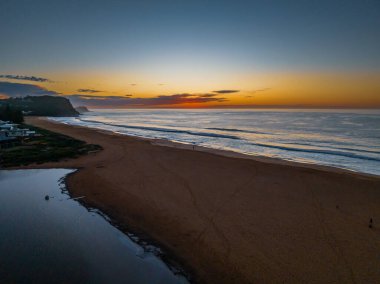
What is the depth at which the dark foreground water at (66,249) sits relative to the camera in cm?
708

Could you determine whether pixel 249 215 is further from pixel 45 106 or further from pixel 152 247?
pixel 45 106

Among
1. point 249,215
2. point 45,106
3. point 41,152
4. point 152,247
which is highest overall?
point 45,106

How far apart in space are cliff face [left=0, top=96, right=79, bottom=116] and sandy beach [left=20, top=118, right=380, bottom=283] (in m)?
113

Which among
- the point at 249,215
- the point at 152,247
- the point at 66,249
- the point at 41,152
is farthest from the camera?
the point at 41,152

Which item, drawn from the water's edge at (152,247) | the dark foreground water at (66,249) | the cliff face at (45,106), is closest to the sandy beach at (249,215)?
the water's edge at (152,247)

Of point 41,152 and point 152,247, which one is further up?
point 41,152

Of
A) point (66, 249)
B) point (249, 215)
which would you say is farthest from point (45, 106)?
point (249, 215)

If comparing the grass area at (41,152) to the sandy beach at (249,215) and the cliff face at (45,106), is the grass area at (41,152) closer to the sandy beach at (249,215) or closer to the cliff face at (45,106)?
the sandy beach at (249,215)

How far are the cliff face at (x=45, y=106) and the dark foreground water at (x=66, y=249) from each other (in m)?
117

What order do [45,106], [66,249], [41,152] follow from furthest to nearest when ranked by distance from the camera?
1. [45,106]
2. [41,152]
3. [66,249]

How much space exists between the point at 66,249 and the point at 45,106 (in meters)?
137

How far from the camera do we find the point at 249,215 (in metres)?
11.1

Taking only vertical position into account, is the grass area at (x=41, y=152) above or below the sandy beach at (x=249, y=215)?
above

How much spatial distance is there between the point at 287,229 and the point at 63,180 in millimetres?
13277
